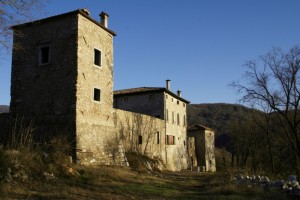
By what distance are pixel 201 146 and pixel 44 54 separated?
2576 centimetres

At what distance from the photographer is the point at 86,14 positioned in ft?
56.6

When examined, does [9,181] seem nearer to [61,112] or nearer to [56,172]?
[56,172]

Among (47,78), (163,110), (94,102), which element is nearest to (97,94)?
(94,102)

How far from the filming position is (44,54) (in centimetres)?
1764

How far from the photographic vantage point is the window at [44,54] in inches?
686

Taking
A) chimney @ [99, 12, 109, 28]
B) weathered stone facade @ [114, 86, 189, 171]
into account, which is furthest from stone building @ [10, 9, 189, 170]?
weathered stone facade @ [114, 86, 189, 171]

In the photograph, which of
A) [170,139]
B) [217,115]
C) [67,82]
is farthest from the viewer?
[217,115]

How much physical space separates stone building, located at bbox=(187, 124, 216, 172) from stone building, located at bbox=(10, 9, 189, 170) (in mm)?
19073

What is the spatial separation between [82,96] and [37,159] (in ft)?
15.5

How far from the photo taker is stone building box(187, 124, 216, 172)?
3794 cm

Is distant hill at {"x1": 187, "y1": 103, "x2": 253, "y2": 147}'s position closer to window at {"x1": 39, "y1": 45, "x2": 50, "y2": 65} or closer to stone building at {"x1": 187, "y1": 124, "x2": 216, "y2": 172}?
stone building at {"x1": 187, "y1": 124, "x2": 216, "y2": 172}

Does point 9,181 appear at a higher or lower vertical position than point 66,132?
lower

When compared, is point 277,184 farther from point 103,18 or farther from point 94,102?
point 103,18

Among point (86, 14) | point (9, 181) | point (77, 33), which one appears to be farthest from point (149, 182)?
point (86, 14)
